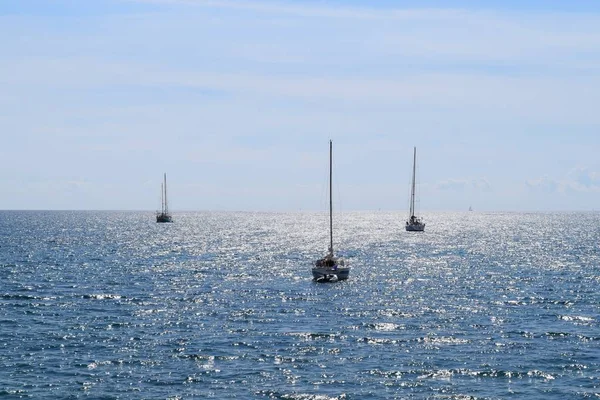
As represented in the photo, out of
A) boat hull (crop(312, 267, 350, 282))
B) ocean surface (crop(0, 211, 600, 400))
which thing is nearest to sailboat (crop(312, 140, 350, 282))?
boat hull (crop(312, 267, 350, 282))

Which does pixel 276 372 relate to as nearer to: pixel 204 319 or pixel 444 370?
pixel 444 370

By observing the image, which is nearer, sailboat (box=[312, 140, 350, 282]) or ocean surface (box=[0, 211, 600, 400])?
ocean surface (box=[0, 211, 600, 400])

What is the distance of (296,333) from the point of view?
207 feet

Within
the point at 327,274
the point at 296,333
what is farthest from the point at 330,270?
the point at 296,333

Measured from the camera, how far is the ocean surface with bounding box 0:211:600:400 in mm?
47438

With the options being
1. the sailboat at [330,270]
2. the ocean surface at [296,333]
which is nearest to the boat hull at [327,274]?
the sailboat at [330,270]

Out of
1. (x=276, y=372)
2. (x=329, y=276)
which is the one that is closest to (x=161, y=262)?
(x=329, y=276)

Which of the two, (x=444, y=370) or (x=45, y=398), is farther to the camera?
(x=444, y=370)

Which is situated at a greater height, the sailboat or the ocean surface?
the sailboat

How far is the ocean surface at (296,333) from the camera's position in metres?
47.4

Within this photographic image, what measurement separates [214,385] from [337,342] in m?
15.0

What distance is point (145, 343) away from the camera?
58.5 meters

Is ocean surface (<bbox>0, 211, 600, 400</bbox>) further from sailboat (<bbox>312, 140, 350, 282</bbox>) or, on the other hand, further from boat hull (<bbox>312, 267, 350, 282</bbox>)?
sailboat (<bbox>312, 140, 350, 282</bbox>)

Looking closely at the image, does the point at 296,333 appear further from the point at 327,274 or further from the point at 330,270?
the point at 330,270
